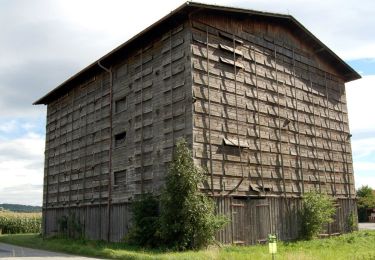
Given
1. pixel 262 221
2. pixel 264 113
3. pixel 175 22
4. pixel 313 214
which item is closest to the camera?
pixel 175 22

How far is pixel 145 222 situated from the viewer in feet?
70.1

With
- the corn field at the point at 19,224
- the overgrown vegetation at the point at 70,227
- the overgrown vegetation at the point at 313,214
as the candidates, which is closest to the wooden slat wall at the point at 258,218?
the overgrown vegetation at the point at 313,214

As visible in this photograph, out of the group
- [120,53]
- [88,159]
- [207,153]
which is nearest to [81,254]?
[207,153]

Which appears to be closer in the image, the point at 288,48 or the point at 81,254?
the point at 81,254

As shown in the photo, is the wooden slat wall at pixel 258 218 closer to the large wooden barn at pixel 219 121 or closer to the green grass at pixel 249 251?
the large wooden barn at pixel 219 121

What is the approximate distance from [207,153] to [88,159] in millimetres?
10999

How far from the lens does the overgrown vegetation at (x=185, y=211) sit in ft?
62.4

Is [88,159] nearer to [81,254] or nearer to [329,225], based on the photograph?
[81,254]

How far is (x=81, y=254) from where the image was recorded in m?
20.7

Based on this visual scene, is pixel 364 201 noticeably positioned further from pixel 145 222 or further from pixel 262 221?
pixel 145 222

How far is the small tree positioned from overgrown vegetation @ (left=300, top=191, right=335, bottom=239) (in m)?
7.78

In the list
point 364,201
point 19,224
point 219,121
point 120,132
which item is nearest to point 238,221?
point 219,121

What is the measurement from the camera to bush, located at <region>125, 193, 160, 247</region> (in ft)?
68.5

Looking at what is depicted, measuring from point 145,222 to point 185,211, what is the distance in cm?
333
